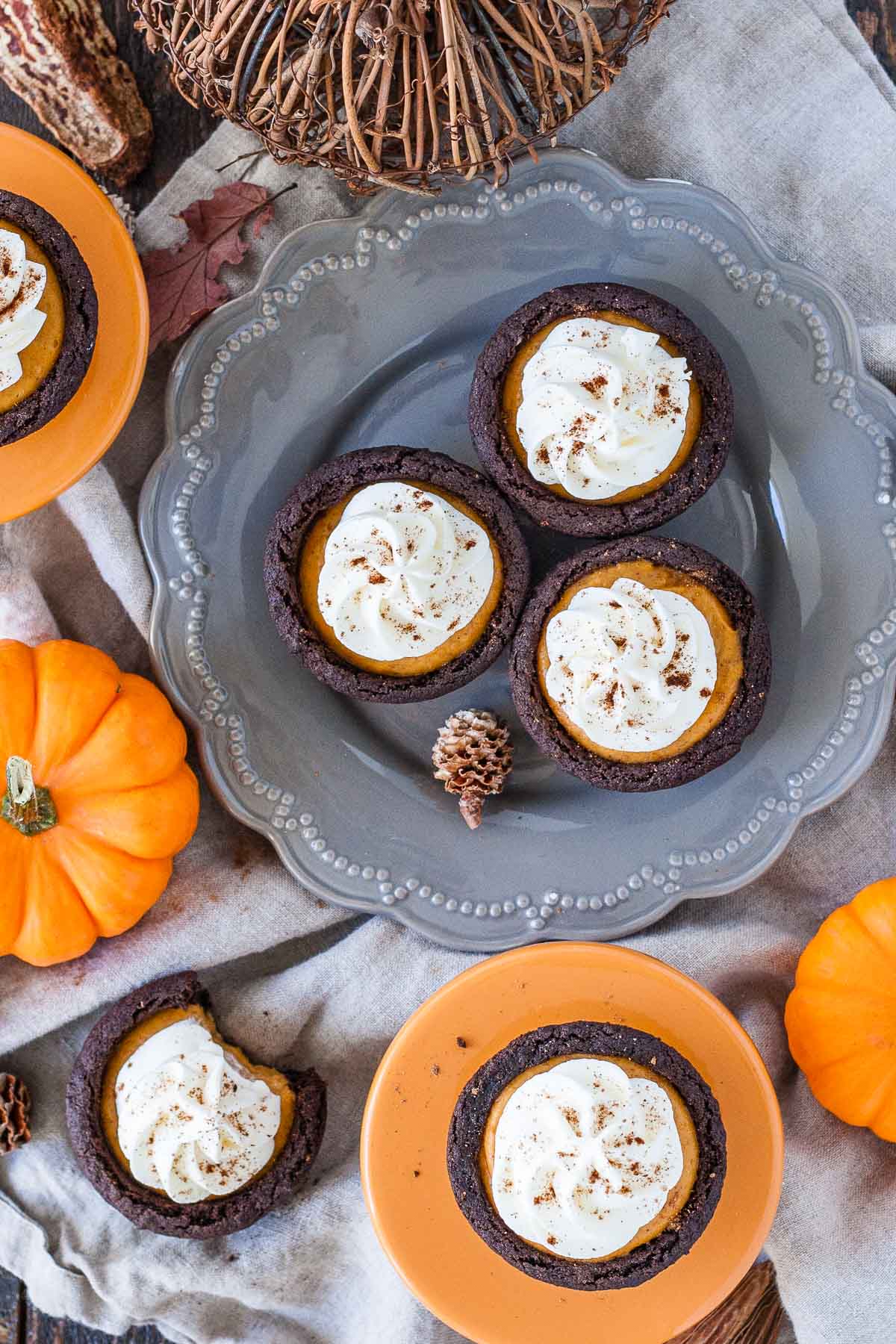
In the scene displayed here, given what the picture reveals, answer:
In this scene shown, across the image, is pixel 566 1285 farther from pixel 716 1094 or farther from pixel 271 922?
pixel 271 922

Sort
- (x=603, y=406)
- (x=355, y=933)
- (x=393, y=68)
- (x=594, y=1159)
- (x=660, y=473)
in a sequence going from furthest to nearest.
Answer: (x=355, y=933) → (x=660, y=473) → (x=603, y=406) → (x=594, y=1159) → (x=393, y=68)

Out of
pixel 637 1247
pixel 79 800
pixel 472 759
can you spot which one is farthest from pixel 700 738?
pixel 79 800

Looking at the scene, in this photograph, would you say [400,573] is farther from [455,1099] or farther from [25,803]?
[455,1099]

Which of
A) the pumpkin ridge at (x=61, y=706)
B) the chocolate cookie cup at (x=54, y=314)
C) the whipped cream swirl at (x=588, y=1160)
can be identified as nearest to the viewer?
the whipped cream swirl at (x=588, y=1160)

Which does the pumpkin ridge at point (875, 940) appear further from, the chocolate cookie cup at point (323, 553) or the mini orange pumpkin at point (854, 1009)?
the chocolate cookie cup at point (323, 553)

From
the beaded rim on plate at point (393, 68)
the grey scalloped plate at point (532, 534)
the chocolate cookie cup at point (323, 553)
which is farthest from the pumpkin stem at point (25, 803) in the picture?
the beaded rim on plate at point (393, 68)
